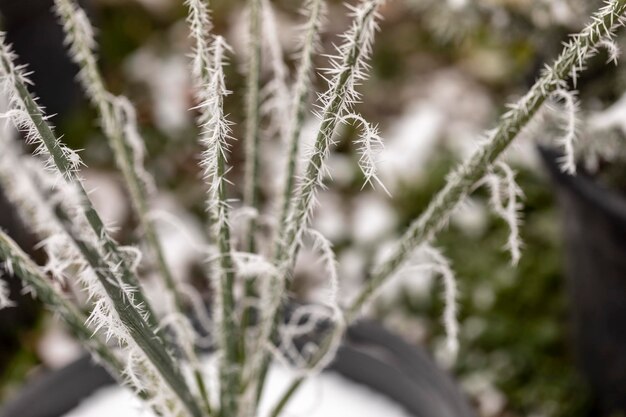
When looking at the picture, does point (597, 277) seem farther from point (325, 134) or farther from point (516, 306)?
point (325, 134)

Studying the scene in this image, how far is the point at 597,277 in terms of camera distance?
121 cm

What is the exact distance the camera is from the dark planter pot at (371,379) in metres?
0.84

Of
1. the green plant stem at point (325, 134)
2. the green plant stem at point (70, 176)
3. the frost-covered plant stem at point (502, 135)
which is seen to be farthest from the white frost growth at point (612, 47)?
the green plant stem at point (70, 176)

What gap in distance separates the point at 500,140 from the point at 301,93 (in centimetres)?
18

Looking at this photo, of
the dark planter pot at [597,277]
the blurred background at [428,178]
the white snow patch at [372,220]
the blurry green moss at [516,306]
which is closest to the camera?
the dark planter pot at [597,277]

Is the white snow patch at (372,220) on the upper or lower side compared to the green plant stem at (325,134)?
upper

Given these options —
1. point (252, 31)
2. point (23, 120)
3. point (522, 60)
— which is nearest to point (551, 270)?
point (522, 60)

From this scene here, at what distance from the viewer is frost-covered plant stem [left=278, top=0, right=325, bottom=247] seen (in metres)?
0.59

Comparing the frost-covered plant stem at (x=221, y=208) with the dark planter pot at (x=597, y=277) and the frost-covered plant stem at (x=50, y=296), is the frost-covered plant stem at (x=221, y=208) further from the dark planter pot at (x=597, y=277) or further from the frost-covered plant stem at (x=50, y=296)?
the dark planter pot at (x=597, y=277)

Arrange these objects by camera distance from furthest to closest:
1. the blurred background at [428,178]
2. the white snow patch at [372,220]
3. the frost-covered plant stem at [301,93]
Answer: the white snow patch at [372,220], the blurred background at [428,178], the frost-covered plant stem at [301,93]

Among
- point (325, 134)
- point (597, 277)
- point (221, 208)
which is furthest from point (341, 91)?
point (597, 277)

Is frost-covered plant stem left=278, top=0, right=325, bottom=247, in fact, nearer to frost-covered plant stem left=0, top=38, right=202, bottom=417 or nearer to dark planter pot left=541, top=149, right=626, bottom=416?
frost-covered plant stem left=0, top=38, right=202, bottom=417

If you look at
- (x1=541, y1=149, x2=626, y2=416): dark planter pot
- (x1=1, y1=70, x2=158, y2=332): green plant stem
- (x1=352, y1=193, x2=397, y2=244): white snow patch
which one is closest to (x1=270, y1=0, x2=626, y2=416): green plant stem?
(x1=1, y1=70, x2=158, y2=332): green plant stem

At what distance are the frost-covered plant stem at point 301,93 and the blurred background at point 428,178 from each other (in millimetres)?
288
